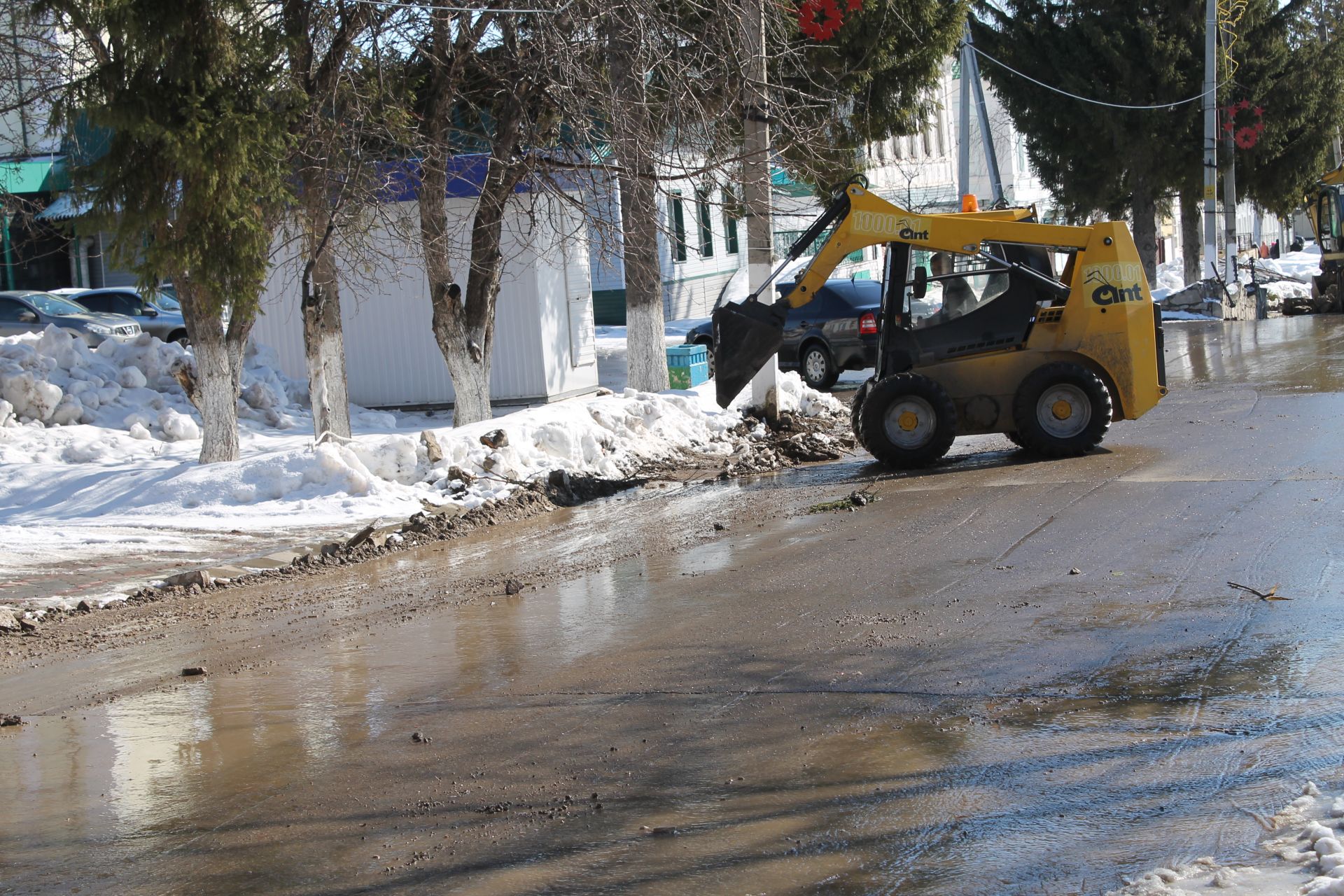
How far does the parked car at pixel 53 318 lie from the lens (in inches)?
952

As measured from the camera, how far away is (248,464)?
40.2 ft

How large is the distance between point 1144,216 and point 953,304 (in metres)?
27.5

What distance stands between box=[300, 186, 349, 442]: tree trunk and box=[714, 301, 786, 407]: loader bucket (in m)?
4.04

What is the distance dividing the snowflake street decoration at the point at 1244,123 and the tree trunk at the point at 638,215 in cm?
2447

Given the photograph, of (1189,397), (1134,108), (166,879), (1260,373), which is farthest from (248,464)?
(1134,108)

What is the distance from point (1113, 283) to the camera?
40.8ft

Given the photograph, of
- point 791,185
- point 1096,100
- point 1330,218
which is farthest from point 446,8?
point 1096,100

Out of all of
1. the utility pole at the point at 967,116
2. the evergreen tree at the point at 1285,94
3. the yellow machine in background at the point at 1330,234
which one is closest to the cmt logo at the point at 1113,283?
the utility pole at the point at 967,116

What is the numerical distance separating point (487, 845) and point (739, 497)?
7.50 m

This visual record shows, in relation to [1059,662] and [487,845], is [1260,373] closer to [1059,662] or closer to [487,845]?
[1059,662]

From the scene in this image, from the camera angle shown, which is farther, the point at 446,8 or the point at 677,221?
the point at 677,221

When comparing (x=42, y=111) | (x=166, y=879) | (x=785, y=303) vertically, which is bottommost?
(x=166, y=879)

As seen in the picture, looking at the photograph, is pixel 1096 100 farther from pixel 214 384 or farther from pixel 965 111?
pixel 214 384

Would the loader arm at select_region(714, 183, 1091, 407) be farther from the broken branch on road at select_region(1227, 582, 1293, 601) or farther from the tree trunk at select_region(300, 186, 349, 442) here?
the broken branch on road at select_region(1227, 582, 1293, 601)
